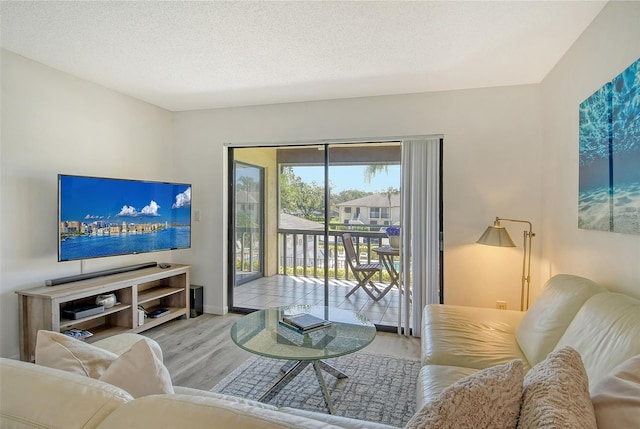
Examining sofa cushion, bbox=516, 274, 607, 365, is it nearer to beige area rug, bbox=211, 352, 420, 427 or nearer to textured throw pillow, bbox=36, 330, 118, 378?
beige area rug, bbox=211, 352, 420, 427

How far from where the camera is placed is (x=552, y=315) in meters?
1.85

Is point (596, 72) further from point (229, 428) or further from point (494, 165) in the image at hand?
point (229, 428)

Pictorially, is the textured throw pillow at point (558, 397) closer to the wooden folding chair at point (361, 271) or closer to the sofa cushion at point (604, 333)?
the sofa cushion at point (604, 333)

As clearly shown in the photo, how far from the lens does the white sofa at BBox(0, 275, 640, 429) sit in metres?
0.71

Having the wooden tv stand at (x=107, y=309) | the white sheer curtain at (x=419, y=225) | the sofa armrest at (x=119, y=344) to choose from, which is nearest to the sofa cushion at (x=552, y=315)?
the white sheer curtain at (x=419, y=225)

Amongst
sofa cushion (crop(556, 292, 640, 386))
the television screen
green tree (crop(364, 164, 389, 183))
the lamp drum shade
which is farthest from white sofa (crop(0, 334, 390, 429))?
green tree (crop(364, 164, 389, 183))

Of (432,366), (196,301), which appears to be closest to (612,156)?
(432,366)

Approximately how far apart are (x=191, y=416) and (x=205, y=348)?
261 cm

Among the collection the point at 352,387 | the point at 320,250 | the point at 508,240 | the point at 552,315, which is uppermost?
the point at 508,240

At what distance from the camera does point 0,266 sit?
256 centimetres

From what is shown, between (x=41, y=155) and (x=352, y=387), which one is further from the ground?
(x=41, y=155)

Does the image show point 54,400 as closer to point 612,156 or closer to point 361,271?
point 612,156

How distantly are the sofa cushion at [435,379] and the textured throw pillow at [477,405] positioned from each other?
0.76 m

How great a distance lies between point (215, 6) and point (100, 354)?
191 cm
